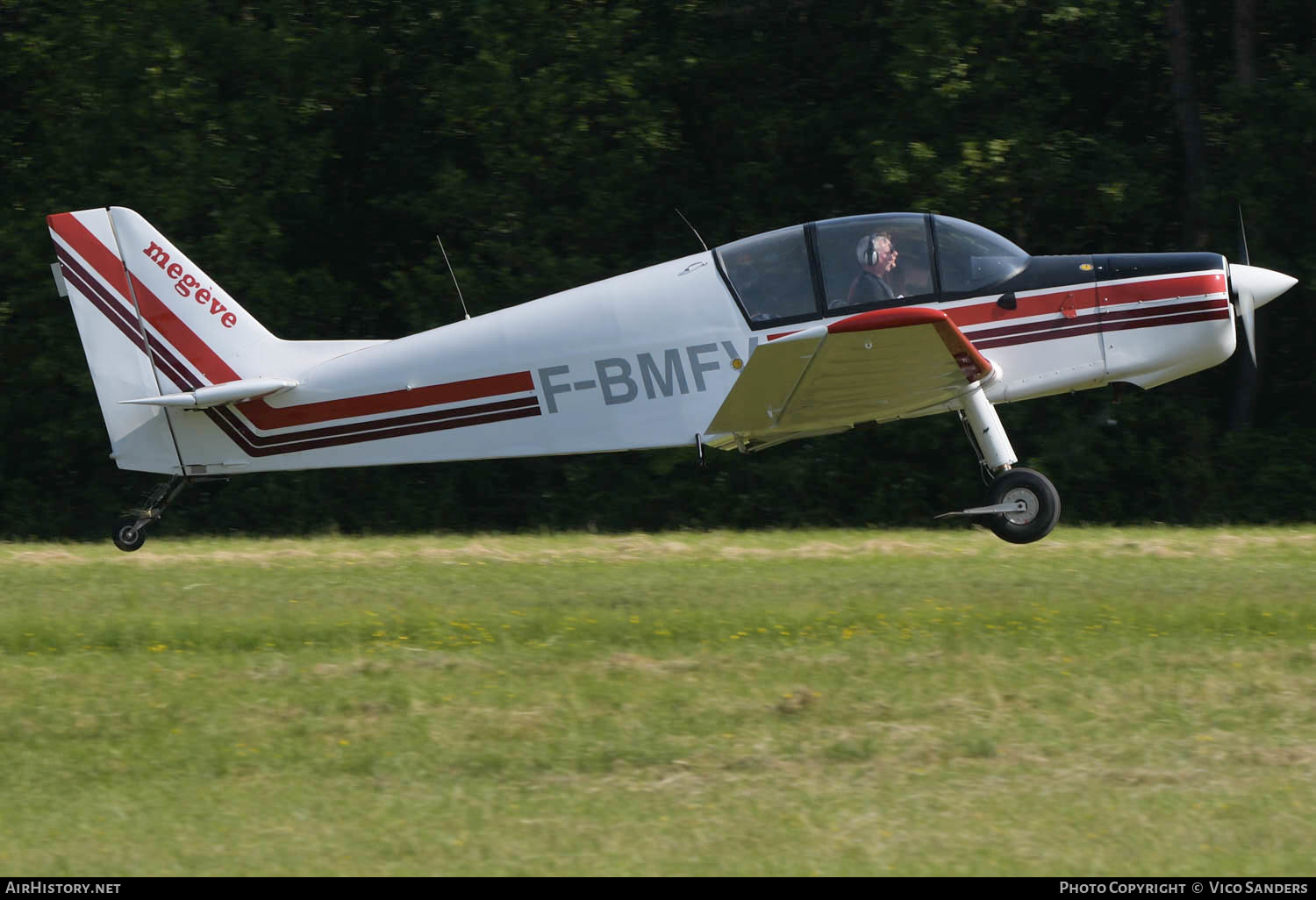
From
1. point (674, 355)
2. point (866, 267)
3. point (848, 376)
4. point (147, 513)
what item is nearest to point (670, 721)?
point (848, 376)

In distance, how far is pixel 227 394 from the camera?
989 cm

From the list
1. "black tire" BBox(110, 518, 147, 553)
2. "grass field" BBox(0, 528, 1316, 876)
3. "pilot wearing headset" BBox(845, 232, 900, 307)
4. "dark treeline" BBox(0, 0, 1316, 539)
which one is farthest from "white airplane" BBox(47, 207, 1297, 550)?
"dark treeline" BBox(0, 0, 1316, 539)

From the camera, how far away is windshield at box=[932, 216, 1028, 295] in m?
9.14

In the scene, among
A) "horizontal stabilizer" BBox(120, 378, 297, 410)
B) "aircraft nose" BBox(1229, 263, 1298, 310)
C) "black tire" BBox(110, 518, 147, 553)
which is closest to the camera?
"aircraft nose" BBox(1229, 263, 1298, 310)

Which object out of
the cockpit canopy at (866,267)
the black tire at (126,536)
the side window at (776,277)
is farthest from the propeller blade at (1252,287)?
the black tire at (126,536)

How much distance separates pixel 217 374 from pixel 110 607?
229 centimetres

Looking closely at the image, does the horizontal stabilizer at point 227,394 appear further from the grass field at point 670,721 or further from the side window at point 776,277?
the side window at point 776,277

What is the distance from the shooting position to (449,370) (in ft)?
31.9

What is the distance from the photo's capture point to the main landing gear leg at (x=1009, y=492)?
29.9 ft

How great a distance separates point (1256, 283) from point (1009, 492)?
2.10m

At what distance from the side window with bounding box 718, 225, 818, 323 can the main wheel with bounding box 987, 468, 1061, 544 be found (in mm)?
1665

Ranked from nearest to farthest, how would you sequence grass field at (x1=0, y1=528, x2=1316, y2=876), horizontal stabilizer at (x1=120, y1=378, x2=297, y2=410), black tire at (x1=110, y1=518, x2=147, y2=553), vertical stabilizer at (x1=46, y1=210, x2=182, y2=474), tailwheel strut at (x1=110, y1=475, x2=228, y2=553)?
grass field at (x1=0, y1=528, x2=1316, y2=876) → horizontal stabilizer at (x1=120, y1=378, x2=297, y2=410) → vertical stabilizer at (x1=46, y1=210, x2=182, y2=474) → tailwheel strut at (x1=110, y1=475, x2=228, y2=553) → black tire at (x1=110, y1=518, x2=147, y2=553)

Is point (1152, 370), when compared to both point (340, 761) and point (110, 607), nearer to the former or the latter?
point (340, 761)

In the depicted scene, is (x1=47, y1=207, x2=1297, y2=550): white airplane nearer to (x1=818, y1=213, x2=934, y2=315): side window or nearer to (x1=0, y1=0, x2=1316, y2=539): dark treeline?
(x1=818, y1=213, x2=934, y2=315): side window
